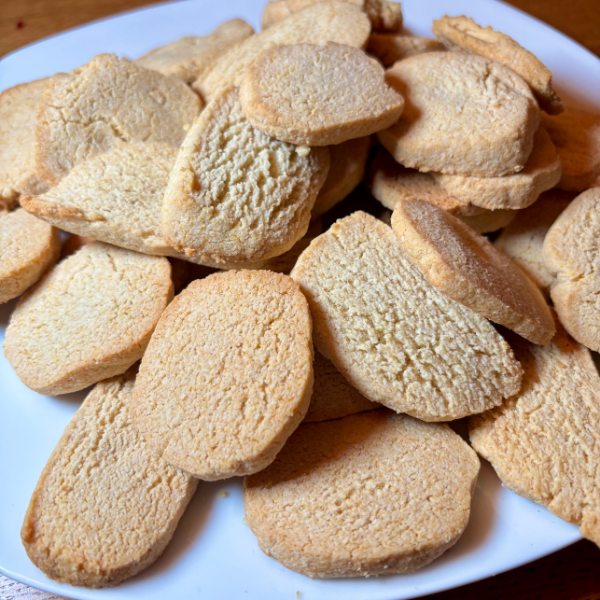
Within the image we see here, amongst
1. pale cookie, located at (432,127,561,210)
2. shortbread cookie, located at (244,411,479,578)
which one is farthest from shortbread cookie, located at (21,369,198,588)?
pale cookie, located at (432,127,561,210)

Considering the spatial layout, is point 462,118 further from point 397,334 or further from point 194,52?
point 194,52

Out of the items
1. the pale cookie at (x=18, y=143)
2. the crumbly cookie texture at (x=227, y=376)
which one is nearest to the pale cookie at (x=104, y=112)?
the pale cookie at (x=18, y=143)

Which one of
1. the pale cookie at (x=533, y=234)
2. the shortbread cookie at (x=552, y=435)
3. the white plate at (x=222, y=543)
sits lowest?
the white plate at (x=222, y=543)

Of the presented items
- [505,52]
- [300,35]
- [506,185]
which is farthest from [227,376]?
[505,52]

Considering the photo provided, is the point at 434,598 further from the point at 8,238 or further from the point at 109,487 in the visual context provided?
the point at 8,238

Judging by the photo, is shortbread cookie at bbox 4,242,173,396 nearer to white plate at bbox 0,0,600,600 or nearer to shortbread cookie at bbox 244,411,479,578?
white plate at bbox 0,0,600,600

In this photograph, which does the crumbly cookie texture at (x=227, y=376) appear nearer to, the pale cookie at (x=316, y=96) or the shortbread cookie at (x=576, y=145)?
the pale cookie at (x=316, y=96)
